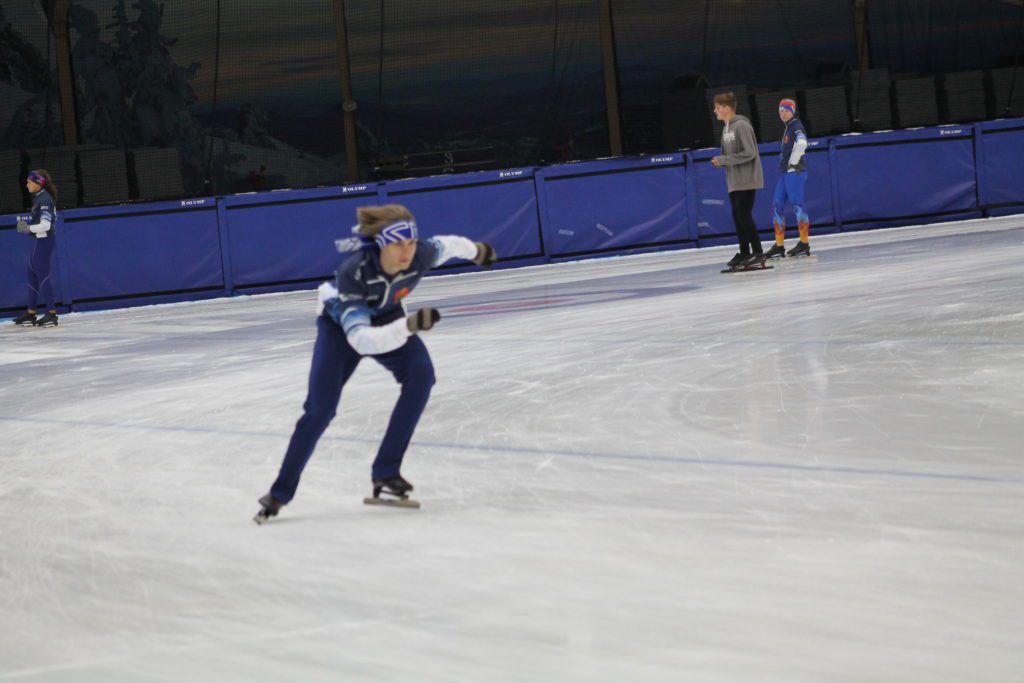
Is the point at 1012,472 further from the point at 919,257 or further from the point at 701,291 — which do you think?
the point at 919,257

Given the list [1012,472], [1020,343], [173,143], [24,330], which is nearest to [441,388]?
[1020,343]

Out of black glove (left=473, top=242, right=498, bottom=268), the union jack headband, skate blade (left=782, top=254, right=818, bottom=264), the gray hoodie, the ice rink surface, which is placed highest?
the gray hoodie

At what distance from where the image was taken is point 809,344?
838cm

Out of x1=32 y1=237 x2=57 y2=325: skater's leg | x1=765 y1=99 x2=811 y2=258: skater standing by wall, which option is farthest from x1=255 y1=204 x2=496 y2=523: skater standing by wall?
x1=32 y1=237 x2=57 y2=325: skater's leg

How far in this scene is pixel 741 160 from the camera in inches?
549

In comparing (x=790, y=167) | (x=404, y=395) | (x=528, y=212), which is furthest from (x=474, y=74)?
(x=404, y=395)

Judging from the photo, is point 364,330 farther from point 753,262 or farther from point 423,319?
point 753,262

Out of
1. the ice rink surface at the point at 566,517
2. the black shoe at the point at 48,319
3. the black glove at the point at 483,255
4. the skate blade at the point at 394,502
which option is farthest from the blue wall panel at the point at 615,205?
the skate blade at the point at 394,502

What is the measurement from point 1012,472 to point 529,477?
1.76m

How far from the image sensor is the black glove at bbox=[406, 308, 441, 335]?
4340 mm

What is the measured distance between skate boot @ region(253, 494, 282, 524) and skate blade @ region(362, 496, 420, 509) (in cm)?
35

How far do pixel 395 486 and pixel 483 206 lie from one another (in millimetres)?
14455

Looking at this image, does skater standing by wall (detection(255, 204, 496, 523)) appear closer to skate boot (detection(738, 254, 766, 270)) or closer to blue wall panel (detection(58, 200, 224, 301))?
skate boot (detection(738, 254, 766, 270))

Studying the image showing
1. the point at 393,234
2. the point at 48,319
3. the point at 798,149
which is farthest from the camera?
the point at 48,319
